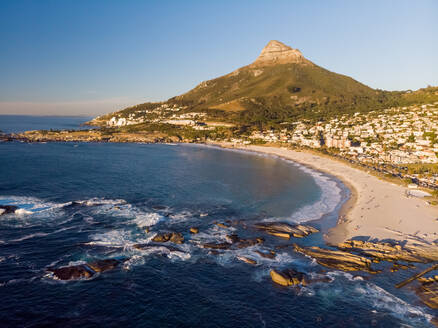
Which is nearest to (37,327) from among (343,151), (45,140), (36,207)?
(36,207)

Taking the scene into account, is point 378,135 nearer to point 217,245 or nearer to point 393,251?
point 393,251

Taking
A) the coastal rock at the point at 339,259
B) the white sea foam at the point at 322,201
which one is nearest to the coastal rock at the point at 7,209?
the coastal rock at the point at 339,259

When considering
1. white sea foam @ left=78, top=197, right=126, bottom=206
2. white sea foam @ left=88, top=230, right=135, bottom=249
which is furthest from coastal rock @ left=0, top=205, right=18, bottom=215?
white sea foam @ left=88, top=230, right=135, bottom=249

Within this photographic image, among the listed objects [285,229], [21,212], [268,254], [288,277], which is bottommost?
[288,277]

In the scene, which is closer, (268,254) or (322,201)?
(268,254)

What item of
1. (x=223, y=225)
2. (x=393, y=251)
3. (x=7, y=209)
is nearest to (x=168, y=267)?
(x=223, y=225)

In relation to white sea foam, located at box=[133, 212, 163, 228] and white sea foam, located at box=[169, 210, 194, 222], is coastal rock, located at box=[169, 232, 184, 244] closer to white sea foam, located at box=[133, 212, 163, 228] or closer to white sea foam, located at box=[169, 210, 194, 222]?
white sea foam, located at box=[133, 212, 163, 228]

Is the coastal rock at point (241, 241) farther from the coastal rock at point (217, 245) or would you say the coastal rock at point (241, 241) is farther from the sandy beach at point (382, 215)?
the sandy beach at point (382, 215)

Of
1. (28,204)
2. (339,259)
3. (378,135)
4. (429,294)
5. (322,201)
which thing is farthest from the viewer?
(378,135)
